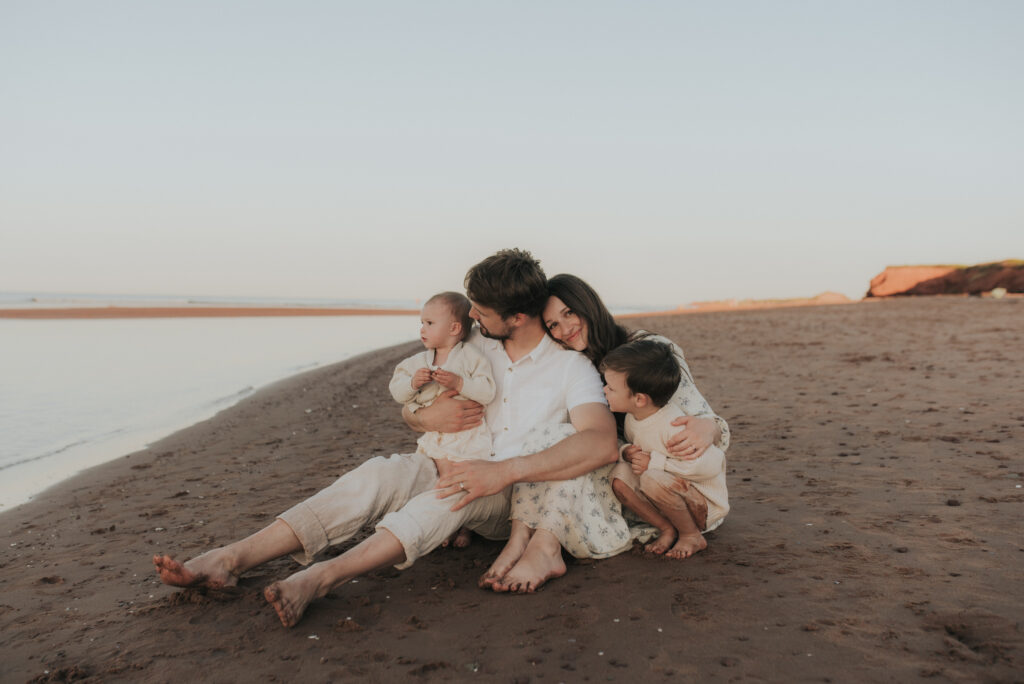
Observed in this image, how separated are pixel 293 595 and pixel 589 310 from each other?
1782 millimetres

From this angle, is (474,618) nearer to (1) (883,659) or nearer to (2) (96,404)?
(1) (883,659)

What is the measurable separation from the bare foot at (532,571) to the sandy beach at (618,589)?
0.06 m

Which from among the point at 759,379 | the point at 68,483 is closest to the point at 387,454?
the point at 68,483

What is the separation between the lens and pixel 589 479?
324 centimetres

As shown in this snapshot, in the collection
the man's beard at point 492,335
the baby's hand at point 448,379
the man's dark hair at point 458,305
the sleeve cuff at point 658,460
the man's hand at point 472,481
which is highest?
the man's dark hair at point 458,305

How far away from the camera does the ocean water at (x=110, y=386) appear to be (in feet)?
20.6

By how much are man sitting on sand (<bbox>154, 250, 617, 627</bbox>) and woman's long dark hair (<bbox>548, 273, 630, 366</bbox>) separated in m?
0.09

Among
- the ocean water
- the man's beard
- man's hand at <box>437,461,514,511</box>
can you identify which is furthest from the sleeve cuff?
the ocean water

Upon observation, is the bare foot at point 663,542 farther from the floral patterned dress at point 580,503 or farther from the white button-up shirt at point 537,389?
the white button-up shirt at point 537,389

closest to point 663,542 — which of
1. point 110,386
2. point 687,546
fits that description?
point 687,546

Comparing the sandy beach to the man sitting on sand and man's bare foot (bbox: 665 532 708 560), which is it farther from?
the man sitting on sand

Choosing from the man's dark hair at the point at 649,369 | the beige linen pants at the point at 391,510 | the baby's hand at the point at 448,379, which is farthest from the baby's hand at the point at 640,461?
the baby's hand at the point at 448,379

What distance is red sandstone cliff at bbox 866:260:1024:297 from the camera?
26594mm

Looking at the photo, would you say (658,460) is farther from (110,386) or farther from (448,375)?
(110,386)
